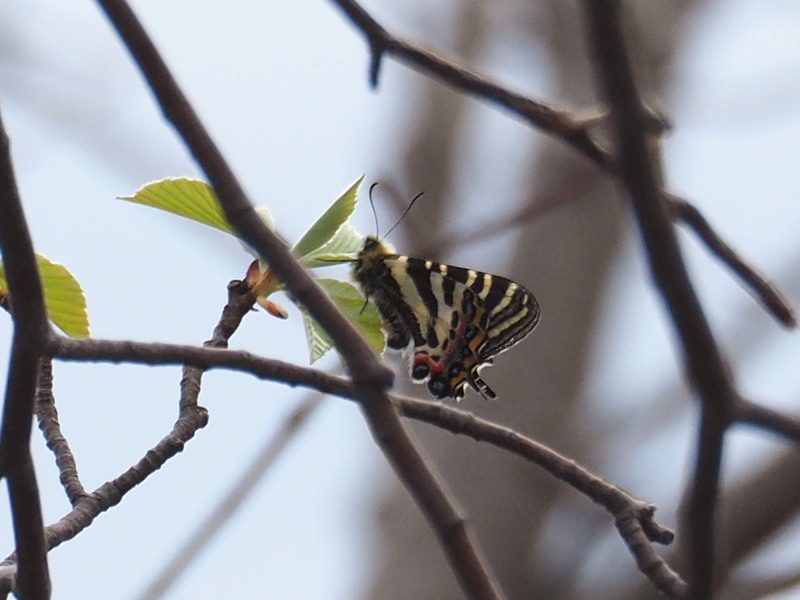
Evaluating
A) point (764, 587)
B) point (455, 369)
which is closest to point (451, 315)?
point (455, 369)

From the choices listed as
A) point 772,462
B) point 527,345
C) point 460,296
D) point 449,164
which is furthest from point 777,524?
point 449,164

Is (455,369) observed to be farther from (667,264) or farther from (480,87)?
(667,264)

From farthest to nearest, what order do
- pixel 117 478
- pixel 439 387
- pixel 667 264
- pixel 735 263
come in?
pixel 439 387 < pixel 117 478 < pixel 735 263 < pixel 667 264

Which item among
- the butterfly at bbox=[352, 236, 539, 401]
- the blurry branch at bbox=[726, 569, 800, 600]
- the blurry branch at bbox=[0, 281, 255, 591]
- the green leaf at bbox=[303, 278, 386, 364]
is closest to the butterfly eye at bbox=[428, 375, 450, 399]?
the butterfly at bbox=[352, 236, 539, 401]

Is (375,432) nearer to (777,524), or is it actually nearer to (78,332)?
(78,332)

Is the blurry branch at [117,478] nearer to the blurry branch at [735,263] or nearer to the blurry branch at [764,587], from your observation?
the blurry branch at [735,263]

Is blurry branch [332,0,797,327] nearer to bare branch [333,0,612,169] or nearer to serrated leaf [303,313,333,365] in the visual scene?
bare branch [333,0,612,169]
